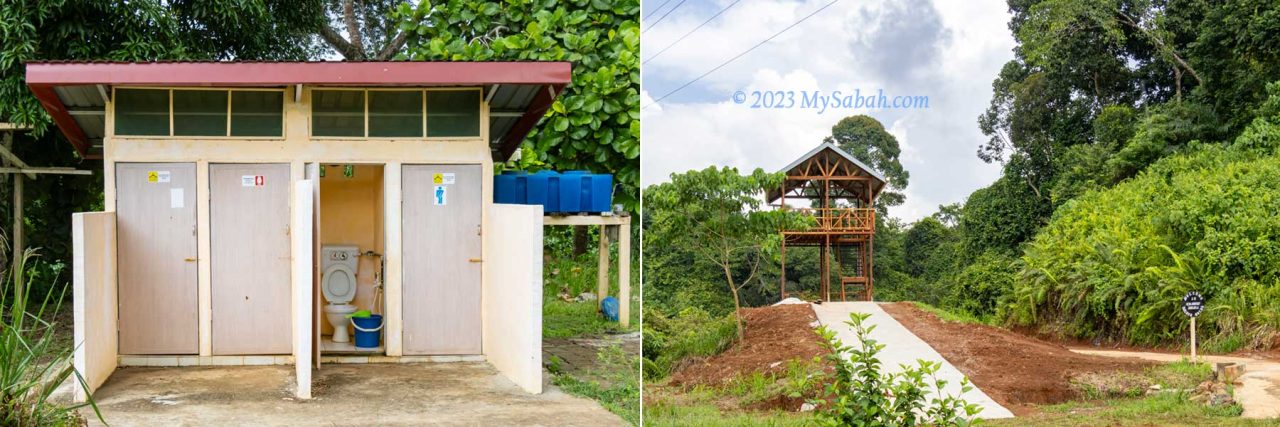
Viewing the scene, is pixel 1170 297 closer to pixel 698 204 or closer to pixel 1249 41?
pixel 1249 41

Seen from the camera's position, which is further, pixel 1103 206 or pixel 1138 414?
pixel 1103 206

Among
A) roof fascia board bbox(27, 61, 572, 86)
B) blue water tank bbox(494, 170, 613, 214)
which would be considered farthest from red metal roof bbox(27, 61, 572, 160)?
blue water tank bbox(494, 170, 613, 214)

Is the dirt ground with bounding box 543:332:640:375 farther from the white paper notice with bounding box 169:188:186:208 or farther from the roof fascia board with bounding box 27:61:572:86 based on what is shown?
the white paper notice with bounding box 169:188:186:208

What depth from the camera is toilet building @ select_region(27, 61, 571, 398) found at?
7.67 meters

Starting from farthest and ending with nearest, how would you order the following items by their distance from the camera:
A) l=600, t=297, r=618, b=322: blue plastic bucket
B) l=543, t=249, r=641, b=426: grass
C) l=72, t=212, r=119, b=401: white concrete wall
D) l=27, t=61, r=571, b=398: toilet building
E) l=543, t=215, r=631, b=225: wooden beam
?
l=600, t=297, r=618, b=322: blue plastic bucket → l=543, t=215, r=631, b=225: wooden beam → l=27, t=61, r=571, b=398: toilet building → l=543, t=249, r=641, b=426: grass → l=72, t=212, r=119, b=401: white concrete wall

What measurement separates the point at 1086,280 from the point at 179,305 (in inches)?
234

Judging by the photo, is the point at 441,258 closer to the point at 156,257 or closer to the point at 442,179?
the point at 442,179

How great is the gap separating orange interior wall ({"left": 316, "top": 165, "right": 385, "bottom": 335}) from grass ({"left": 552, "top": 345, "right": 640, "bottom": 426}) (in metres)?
1.98

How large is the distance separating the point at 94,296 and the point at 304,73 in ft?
6.12

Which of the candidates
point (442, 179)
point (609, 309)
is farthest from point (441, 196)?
point (609, 309)

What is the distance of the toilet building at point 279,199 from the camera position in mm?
7668

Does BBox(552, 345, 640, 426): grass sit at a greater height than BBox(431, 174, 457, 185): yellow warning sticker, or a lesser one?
lesser

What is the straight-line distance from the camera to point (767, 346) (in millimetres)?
4793

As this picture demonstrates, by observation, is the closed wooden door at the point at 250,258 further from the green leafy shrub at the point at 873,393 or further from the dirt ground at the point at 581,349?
the green leafy shrub at the point at 873,393
